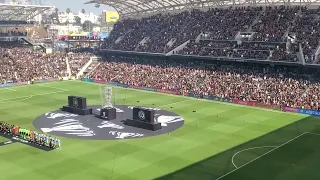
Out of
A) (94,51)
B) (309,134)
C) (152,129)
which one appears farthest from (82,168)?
(94,51)

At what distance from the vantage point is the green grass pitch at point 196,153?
27062mm

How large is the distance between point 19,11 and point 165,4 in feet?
123

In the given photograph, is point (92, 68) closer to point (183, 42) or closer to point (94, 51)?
point (94, 51)

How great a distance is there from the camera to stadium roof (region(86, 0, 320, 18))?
72938 millimetres

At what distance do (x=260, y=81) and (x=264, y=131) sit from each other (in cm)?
2291

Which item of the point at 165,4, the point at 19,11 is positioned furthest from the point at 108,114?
the point at 19,11

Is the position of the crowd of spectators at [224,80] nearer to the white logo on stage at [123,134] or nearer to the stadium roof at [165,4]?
the stadium roof at [165,4]

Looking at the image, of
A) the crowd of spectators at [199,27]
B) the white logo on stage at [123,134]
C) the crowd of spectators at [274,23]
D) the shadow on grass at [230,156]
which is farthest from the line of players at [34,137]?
the crowd of spectators at [274,23]

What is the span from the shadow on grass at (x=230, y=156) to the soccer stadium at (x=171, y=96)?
15 cm

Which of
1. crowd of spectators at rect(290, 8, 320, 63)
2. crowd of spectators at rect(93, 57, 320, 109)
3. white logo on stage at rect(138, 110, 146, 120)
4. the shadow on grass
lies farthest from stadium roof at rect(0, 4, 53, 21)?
the shadow on grass

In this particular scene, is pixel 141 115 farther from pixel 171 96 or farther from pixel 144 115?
pixel 171 96

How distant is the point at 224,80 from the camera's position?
63.8 meters

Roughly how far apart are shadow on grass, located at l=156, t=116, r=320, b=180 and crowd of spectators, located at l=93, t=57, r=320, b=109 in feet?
30.7

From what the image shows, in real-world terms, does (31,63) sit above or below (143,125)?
above
